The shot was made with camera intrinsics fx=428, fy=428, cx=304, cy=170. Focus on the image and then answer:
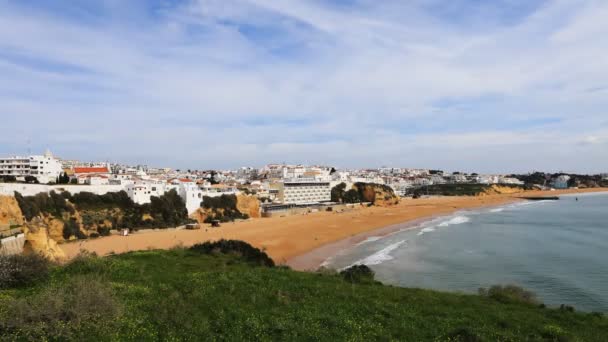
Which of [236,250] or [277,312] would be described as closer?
[277,312]

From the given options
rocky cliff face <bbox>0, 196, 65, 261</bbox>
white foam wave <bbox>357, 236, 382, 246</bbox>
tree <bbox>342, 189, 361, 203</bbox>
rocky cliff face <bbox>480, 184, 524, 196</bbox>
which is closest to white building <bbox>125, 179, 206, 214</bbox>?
rocky cliff face <bbox>0, 196, 65, 261</bbox>

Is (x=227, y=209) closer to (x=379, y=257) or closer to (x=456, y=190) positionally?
(x=379, y=257)

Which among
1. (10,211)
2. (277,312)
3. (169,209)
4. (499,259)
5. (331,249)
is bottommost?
(331,249)

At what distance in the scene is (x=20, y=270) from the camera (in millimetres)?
10992

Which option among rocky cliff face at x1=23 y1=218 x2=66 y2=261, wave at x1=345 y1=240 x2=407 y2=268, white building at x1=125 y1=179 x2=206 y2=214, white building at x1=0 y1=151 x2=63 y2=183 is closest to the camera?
rocky cliff face at x1=23 y1=218 x2=66 y2=261

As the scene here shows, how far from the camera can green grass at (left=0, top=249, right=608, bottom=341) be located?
26.7ft

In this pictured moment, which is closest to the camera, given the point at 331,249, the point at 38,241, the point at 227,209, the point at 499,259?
the point at 38,241

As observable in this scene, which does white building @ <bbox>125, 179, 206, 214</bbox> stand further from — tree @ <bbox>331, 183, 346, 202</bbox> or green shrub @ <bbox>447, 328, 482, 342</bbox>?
green shrub @ <bbox>447, 328, 482, 342</bbox>

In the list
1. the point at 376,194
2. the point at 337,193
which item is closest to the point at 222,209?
the point at 337,193

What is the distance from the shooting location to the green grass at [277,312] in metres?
8.14

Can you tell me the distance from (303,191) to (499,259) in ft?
207

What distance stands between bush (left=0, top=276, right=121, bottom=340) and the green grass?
1.3 inches

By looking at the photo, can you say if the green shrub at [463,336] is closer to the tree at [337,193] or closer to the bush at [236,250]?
the bush at [236,250]

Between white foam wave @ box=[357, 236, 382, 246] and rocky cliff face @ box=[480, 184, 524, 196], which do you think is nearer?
white foam wave @ box=[357, 236, 382, 246]
